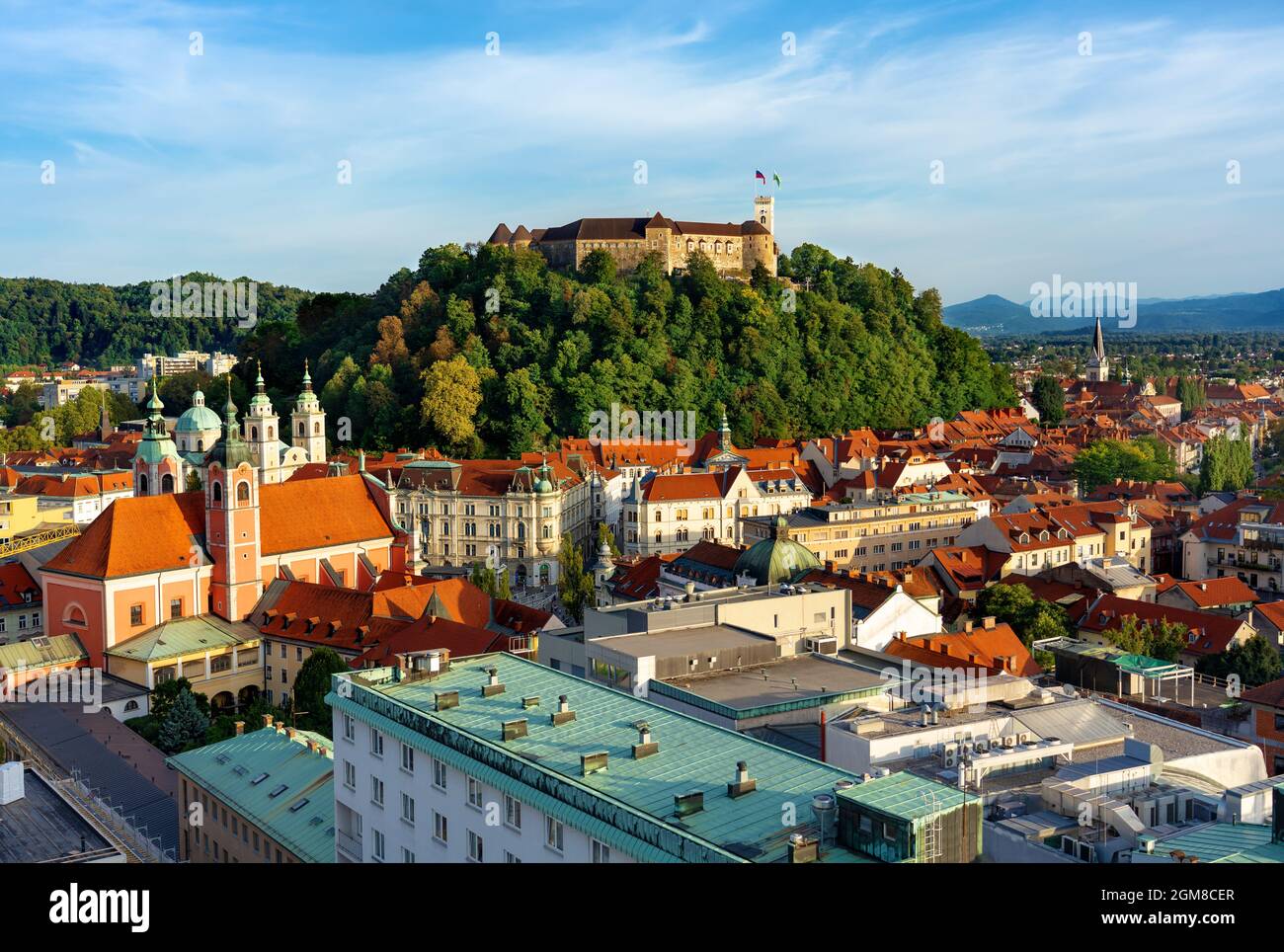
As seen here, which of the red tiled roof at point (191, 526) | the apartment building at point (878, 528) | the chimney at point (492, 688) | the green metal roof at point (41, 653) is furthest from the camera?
the apartment building at point (878, 528)

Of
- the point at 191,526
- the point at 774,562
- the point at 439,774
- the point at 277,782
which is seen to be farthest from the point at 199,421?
the point at 439,774

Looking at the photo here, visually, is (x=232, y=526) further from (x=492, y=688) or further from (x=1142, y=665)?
(x=1142, y=665)

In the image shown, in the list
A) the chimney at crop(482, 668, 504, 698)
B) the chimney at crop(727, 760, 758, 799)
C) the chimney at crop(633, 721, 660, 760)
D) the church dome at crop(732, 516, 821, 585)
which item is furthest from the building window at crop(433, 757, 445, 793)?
the church dome at crop(732, 516, 821, 585)

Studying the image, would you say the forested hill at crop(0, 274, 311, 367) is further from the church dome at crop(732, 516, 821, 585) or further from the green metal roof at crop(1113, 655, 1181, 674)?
the green metal roof at crop(1113, 655, 1181, 674)

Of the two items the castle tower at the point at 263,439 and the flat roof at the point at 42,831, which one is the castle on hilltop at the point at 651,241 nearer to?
the castle tower at the point at 263,439

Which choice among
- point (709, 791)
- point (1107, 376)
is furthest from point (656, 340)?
point (1107, 376)

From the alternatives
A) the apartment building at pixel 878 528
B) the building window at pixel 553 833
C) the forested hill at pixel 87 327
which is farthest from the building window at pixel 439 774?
the forested hill at pixel 87 327
